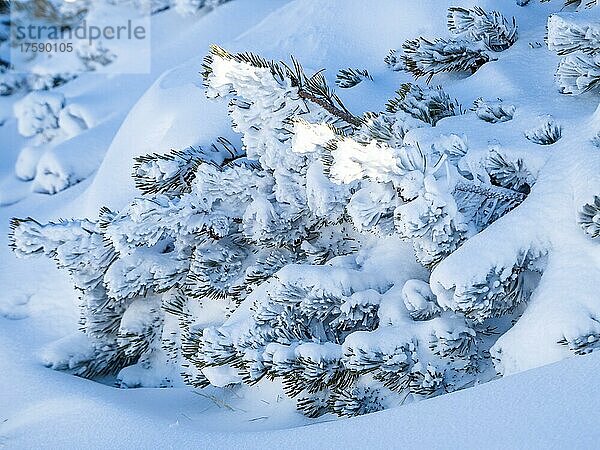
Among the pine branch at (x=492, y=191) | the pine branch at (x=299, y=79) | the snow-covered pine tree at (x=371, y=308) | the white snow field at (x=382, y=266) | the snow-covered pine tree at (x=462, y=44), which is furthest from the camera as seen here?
the snow-covered pine tree at (x=462, y=44)

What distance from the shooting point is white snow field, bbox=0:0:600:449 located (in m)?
1.59

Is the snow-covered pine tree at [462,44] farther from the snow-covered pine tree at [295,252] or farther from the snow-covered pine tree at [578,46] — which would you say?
the snow-covered pine tree at [578,46]

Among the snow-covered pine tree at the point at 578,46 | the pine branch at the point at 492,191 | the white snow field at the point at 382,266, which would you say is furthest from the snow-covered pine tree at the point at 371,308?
the snow-covered pine tree at the point at 578,46

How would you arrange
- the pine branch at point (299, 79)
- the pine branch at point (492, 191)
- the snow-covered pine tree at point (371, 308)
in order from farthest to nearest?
1. the pine branch at point (299, 79)
2. the pine branch at point (492, 191)
3. the snow-covered pine tree at point (371, 308)

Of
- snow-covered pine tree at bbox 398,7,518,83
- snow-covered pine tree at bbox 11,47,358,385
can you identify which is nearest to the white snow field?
snow-covered pine tree at bbox 398,7,518,83

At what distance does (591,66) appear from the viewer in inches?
93.8

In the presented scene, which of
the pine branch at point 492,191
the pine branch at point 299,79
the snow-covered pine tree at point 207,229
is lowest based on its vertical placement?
the snow-covered pine tree at point 207,229

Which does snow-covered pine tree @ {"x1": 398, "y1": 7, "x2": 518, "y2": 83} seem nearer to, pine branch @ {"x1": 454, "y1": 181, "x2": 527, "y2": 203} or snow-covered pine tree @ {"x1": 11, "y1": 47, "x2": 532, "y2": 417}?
snow-covered pine tree @ {"x1": 11, "y1": 47, "x2": 532, "y2": 417}

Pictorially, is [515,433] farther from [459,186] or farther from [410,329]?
[459,186]

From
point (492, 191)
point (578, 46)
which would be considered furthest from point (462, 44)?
point (492, 191)

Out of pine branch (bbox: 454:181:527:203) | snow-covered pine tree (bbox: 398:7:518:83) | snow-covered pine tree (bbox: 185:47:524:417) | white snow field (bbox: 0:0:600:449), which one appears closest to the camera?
white snow field (bbox: 0:0:600:449)

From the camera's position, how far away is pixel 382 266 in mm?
2531

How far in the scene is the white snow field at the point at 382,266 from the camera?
1.59m

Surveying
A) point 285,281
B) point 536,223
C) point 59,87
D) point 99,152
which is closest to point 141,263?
point 285,281
